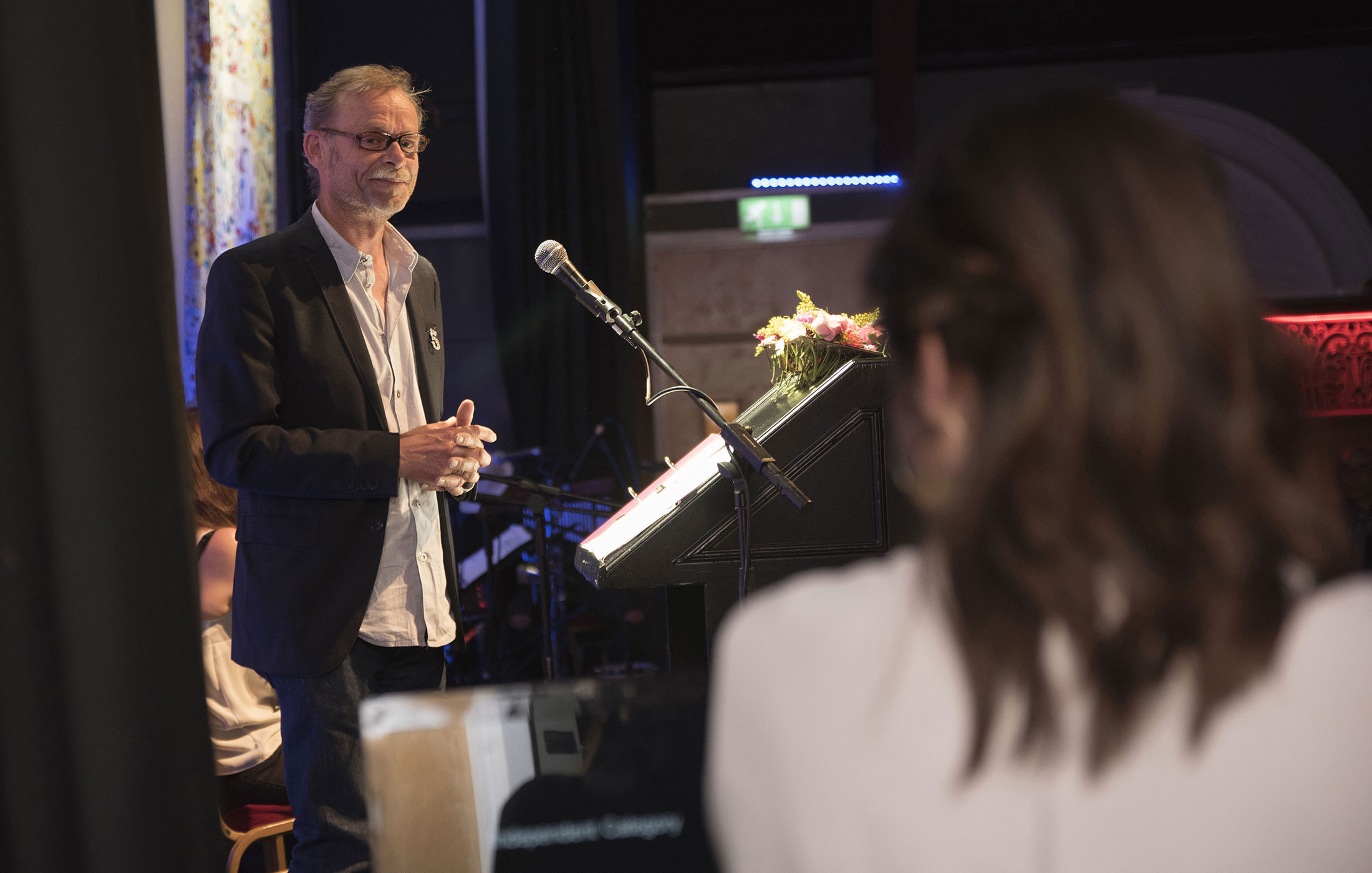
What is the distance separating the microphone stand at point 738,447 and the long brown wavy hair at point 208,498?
132 cm

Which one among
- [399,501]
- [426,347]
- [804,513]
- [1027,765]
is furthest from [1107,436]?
[426,347]

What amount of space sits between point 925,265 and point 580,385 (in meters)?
5.53

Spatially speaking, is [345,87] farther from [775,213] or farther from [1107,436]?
[775,213]

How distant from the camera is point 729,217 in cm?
742

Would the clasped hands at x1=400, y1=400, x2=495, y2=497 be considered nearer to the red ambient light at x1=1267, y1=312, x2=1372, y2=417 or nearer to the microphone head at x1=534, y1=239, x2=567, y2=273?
the microphone head at x1=534, y1=239, x2=567, y2=273

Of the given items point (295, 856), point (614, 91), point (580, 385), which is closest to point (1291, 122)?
point (614, 91)

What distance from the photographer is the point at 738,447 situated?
193 centimetres

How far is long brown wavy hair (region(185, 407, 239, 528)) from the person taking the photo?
2752 millimetres

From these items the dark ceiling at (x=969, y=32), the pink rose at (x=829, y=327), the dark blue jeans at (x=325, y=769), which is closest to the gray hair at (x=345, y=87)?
the pink rose at (x=829, y=327)

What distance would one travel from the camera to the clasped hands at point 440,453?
6.63 feet

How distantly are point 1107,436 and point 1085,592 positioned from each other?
4.1 inches

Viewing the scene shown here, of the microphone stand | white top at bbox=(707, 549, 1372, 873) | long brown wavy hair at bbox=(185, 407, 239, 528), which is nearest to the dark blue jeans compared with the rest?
the microphone stand

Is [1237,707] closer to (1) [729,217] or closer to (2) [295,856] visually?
(2) [295,856]

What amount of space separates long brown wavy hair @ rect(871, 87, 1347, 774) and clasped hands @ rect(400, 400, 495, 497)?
1452 mm
